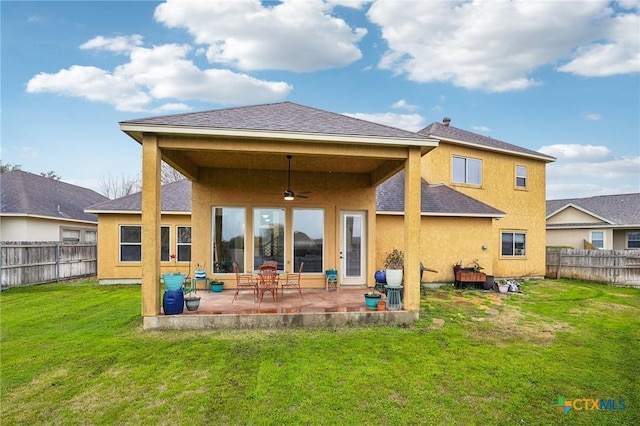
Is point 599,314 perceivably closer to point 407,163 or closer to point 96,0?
point 407,163

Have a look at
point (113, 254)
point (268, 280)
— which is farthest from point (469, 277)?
point (113, 254)

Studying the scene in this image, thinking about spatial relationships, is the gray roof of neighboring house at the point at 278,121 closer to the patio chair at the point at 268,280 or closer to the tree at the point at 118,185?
the patio chair at the point at 268,280

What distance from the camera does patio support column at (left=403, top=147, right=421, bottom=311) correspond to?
6.69 metres

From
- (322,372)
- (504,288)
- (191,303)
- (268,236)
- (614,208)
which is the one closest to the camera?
(322,372)

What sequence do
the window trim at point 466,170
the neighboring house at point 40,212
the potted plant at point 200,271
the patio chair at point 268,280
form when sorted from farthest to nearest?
1. the window trim at point 466,170
2. the neighboring house at point 40,212
3. the potted plant at point 200,271
4. the patio chair at point 268,280

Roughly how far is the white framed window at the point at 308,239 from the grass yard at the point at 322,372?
3.32 meters

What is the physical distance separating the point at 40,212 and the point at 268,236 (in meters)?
10.2

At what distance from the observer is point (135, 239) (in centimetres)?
1252

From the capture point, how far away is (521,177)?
14828 mm

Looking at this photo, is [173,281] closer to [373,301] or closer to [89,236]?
[373,301]

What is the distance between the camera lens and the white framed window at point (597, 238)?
17234mm

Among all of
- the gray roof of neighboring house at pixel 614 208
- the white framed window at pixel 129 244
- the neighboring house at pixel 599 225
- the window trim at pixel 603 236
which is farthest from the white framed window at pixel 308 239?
the gray roof of neighboring house at pixel 614 208

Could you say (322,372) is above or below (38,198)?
below

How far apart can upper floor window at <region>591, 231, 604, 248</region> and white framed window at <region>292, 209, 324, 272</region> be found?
16265mm
